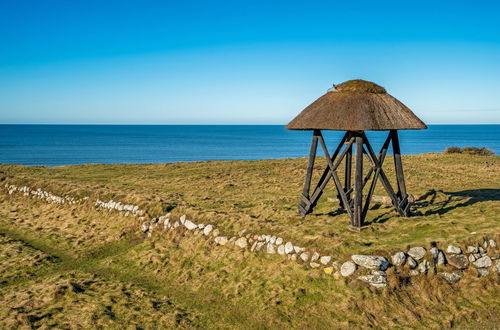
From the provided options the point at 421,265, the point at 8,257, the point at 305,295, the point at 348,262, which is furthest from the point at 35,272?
the point at 421,265

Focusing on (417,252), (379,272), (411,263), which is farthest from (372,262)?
(417,252)

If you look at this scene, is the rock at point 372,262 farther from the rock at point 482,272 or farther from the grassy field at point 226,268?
the rock at point 482,272

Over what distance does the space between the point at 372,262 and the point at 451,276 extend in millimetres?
2218

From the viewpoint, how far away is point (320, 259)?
10.7 m

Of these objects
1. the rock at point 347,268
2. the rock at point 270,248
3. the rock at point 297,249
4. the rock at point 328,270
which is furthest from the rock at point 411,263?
the rock at point 270,248

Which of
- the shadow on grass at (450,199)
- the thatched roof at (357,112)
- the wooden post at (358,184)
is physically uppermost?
the thatched roof at (357,112)

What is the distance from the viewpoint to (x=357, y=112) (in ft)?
40.5

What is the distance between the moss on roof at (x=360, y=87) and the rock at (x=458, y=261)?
5924 mm

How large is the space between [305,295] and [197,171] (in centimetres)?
1995

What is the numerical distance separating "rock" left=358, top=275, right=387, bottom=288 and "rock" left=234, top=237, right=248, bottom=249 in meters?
4.09

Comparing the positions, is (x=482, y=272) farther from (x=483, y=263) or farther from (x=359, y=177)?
(x=359, y=177)

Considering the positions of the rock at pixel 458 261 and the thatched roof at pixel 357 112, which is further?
the thatched roof at pixel 357 112

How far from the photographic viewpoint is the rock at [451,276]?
10.1 meters

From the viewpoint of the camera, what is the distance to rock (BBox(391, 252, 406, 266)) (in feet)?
33.2
